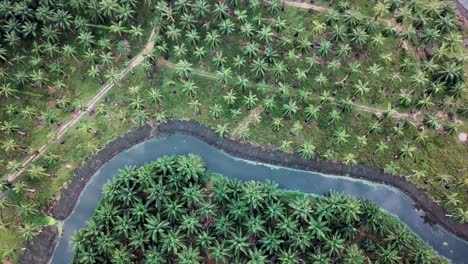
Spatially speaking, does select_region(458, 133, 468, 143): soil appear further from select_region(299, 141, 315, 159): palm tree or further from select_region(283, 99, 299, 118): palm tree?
select_region(283, 99, 299, 118): palm tree

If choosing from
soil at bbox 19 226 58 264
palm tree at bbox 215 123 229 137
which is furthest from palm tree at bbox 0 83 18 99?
palm tree at bbox 215 123 229 137

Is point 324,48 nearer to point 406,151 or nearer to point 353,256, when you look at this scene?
point 406,151

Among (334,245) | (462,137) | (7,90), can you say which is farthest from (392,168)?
(7,90)

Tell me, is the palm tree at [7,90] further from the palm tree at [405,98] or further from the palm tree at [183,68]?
the palm tree at [405,98]

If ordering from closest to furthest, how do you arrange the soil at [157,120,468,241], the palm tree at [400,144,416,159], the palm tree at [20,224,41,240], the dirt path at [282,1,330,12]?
the palm tree at [20,224,41,240] → the palm tree at [400,144,416,159] → the soil at [157,120,468,241] → the dirt path at [282,1,330,12]

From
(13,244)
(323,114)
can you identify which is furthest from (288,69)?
(13,244)

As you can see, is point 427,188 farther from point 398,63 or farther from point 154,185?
point 154,185

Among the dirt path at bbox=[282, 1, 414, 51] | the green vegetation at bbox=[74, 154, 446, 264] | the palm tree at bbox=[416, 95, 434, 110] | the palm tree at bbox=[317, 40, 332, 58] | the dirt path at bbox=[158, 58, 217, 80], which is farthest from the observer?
the dirt path at bbox=[282, 1, 414, 51]
